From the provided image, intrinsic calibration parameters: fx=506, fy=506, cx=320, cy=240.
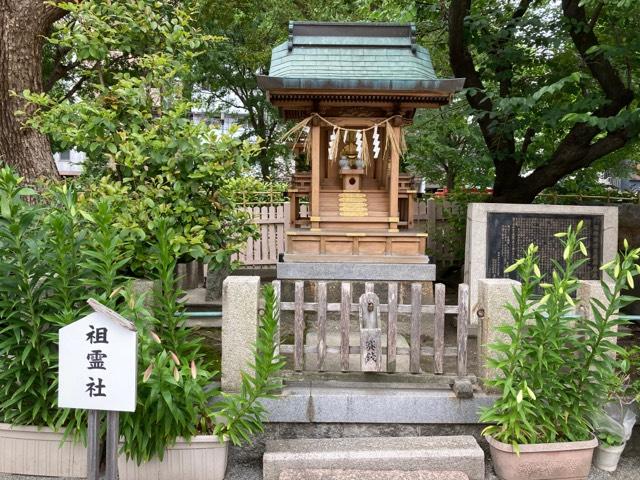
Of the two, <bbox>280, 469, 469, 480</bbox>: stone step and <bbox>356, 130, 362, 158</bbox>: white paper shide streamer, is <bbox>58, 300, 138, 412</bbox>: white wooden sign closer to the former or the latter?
<bbox>280, 469, 469, 480</bbox>: stone step

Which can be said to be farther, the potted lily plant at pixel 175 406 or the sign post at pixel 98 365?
the potted lily plant at pixel 175 406

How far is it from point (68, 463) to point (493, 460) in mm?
3399

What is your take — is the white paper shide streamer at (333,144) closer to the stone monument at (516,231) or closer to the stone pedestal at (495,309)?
the stone monument at (516,231)

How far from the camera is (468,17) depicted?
30.0ft

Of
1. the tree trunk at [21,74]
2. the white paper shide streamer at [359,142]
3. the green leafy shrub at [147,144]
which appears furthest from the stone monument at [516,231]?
the tree trunk at [21,74]

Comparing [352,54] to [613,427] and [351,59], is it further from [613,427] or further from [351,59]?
[613,427]

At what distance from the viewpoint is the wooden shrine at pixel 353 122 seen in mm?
6934

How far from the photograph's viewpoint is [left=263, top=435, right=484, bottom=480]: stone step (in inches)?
155

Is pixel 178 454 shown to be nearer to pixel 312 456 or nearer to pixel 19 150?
pixel 312 456

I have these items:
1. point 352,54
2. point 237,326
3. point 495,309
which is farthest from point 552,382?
point 352,54

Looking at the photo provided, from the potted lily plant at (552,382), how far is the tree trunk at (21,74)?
7.00 metres

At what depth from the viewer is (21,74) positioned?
7.65m

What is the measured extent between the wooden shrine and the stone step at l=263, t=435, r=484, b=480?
3.56 m

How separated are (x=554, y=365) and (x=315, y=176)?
447 centimetres
